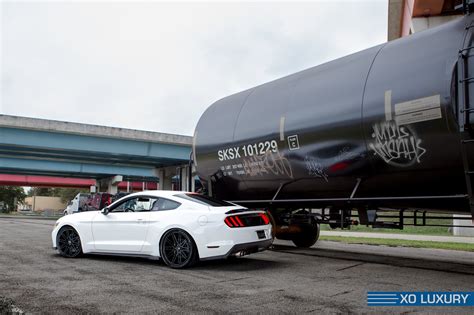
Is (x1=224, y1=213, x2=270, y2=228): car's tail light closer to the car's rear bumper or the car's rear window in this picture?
the car's rear bumper

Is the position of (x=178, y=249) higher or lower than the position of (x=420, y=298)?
higher

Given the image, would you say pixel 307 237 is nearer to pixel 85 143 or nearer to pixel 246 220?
pixel 246 220

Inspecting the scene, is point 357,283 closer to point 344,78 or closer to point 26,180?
point 344,78

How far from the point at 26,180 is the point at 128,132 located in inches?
1709

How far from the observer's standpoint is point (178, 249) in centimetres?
784

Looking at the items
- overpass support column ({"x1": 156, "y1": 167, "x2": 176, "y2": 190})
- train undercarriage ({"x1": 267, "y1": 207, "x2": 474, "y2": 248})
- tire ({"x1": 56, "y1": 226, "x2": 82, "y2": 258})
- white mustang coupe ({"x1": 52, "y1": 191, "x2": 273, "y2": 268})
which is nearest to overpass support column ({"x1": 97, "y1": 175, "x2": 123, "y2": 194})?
overpass support column ({"x1": 156, "y1": 167, "x2": 176, "y2": 190})

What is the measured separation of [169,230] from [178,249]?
0.37 metres

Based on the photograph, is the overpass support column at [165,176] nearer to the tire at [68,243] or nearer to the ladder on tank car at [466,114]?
the tire at [68,243]

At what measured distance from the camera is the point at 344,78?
802 cm

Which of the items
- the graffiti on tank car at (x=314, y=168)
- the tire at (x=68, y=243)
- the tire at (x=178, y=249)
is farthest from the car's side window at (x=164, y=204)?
the graffiti on tank car at (x=314, y=168)

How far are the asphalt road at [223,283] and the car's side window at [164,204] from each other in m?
1.03

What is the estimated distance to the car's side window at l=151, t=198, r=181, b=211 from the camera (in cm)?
823

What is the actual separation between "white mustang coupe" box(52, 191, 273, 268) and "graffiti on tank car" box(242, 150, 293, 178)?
43.9 inches

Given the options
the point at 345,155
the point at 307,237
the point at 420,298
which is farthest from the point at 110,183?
the point at 420,298
